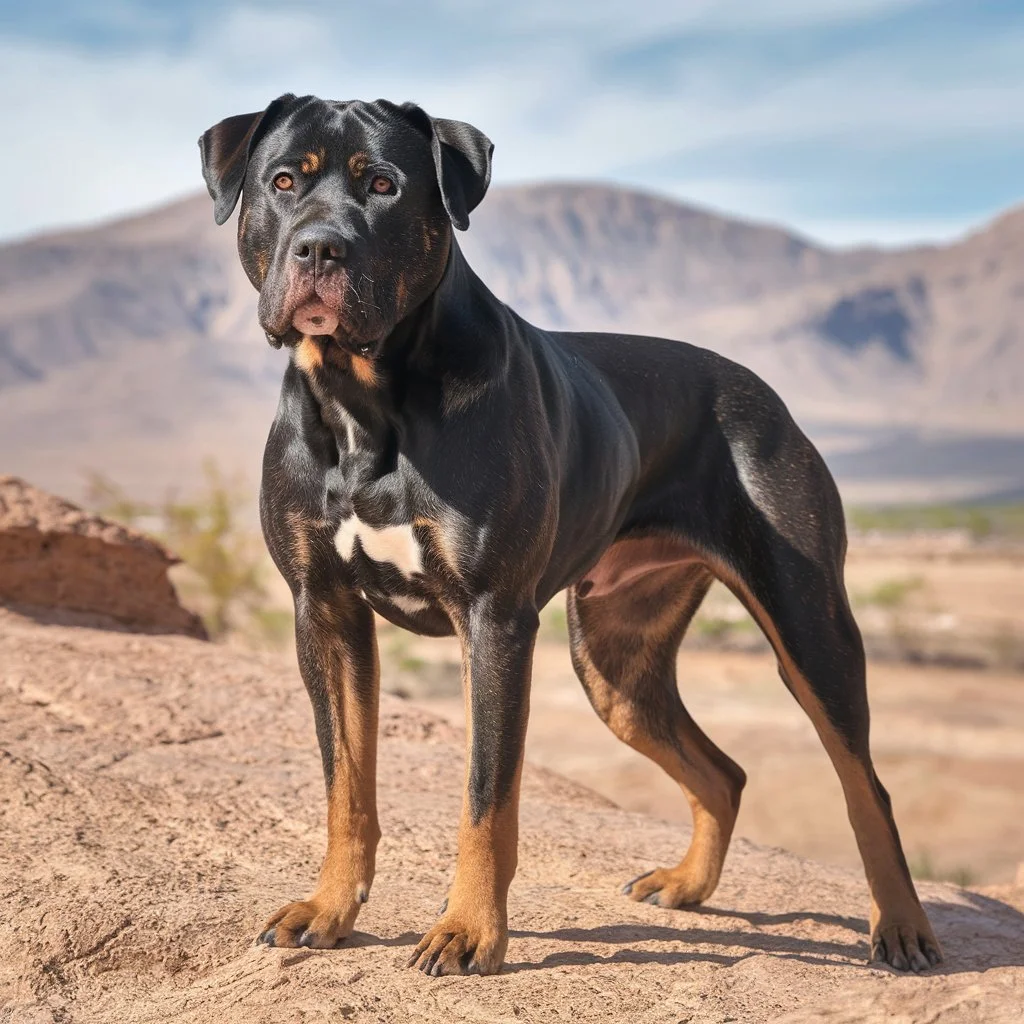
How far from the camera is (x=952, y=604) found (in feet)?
112

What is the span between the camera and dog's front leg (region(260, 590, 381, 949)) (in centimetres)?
A: 475

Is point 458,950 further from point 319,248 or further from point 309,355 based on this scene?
point 319,248

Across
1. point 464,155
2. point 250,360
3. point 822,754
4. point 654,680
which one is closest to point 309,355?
point 464,155

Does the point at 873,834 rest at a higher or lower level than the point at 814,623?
lower

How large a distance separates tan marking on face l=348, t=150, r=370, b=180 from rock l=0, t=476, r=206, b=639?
5.10m

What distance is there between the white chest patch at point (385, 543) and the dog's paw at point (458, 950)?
105 cm

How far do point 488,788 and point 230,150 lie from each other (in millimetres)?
2107

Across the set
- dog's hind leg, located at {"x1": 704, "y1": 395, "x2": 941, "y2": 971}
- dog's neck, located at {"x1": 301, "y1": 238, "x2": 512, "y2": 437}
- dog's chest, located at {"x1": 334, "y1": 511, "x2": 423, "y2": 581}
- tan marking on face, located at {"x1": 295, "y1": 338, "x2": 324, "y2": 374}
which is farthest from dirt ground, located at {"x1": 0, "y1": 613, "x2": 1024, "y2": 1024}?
tan marking on face, located at {"x1": 295, "y1": 338, "x2": 324, "y2": 374}

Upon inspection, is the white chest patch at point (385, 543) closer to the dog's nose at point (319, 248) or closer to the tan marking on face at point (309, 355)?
the tan marking on face at point (309, 355)

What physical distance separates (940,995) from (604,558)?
97.3 inches

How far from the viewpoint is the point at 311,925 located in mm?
4617

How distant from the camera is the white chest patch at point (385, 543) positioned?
14.6ft

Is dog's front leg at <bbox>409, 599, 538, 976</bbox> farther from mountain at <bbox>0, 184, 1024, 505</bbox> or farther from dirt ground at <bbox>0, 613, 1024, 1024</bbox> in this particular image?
mountain at <bbox>0, 184, 1024, 505</bbox>

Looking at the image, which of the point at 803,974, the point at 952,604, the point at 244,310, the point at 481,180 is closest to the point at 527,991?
the point at 803,974
